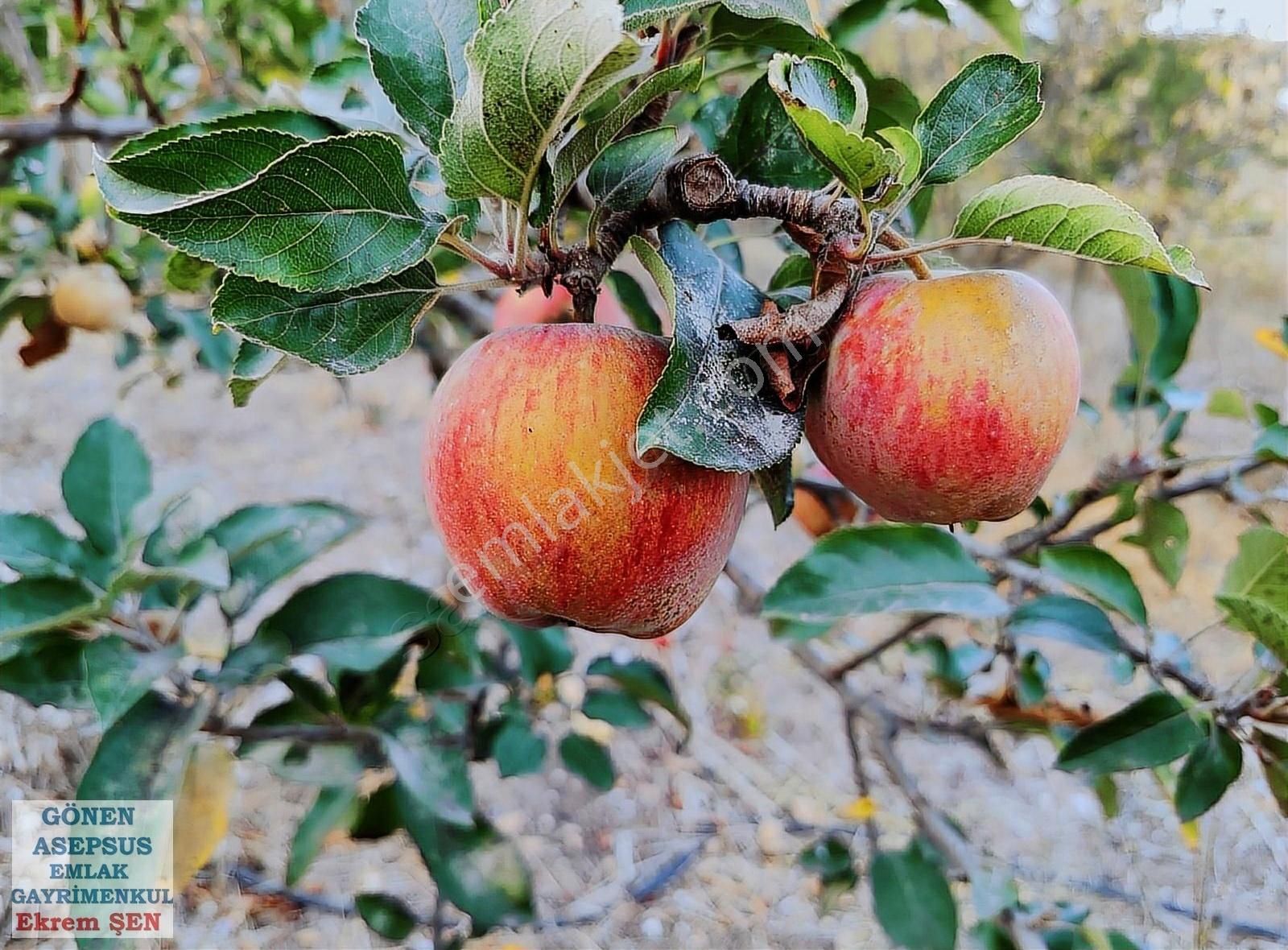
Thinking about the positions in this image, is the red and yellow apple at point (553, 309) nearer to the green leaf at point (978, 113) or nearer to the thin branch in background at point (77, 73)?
the green leaf at point (978, 113)

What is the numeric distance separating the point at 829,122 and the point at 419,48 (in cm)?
21

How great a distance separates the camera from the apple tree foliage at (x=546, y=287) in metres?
0.35

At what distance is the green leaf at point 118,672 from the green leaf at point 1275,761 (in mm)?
870

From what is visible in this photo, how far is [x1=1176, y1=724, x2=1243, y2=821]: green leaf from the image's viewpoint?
0.71m

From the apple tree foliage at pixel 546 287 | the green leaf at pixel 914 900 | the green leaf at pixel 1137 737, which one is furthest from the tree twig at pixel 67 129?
the green leaf at pixel 914 900

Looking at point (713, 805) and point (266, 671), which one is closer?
A: point (266, 671)

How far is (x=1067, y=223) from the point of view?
1.16ft

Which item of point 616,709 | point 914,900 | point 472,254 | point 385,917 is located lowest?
point 385,917

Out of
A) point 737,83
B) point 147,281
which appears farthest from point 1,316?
point 737,83

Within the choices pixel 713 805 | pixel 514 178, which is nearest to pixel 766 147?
pixel 514 178

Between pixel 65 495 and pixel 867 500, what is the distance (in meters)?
0.73

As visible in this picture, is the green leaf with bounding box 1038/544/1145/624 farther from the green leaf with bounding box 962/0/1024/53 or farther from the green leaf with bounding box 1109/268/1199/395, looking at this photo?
the green leaf with bounding box 962/0/1024/53

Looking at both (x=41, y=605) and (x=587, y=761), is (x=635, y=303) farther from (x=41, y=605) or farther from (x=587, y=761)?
(x=587, y=761)

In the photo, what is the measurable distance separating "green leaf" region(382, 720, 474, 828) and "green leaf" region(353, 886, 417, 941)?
0.96ft
